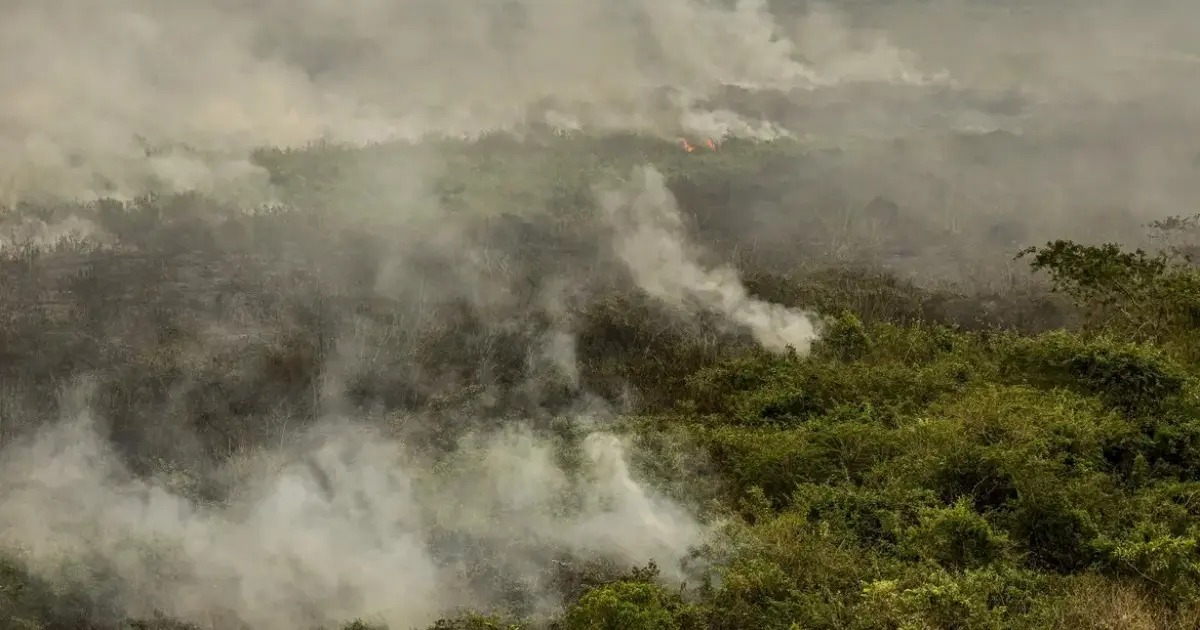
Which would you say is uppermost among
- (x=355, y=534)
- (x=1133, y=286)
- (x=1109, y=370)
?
(x=1133, y=286)

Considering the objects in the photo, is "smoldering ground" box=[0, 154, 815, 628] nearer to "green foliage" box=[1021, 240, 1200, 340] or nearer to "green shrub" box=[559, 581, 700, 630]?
"green shrub" box=[559, 581, 700, 630]

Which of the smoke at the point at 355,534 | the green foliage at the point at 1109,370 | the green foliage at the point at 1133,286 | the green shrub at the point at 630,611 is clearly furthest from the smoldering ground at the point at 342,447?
the green foliage at the point at 1133,286

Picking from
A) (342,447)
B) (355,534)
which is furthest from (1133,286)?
(342,447)

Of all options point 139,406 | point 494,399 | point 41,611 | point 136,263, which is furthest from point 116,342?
point 41,611

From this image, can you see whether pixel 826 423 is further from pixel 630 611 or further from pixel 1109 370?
pixel 630 611

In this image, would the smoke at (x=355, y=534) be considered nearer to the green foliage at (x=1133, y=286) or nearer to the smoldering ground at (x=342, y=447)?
the smoldering ground at (x=342, y=447)

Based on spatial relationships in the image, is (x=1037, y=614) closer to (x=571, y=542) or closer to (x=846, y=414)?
(x=571, y=542)

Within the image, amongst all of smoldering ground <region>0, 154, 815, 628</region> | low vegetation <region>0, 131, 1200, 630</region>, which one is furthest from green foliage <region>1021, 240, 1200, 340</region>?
smoldering ground <region>0, 154, 815, 628</region>

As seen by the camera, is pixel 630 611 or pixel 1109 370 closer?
pixel 630 611
